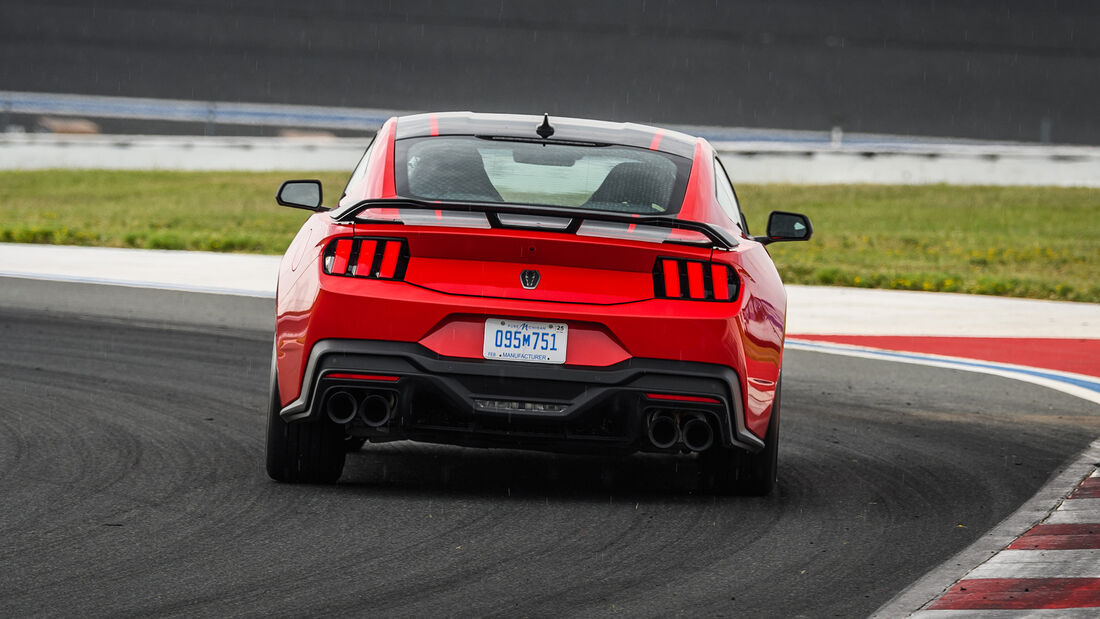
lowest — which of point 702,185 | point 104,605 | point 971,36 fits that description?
point 104,605

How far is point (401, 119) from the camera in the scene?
23.3 feet

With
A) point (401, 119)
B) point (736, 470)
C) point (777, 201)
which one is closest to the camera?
point (736, 470)

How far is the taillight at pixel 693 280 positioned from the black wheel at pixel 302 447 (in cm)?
143

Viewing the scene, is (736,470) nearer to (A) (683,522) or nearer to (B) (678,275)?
(A) (683,522)

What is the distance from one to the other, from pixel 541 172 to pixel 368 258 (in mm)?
1264

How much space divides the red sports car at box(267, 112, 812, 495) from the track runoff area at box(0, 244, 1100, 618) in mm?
1112

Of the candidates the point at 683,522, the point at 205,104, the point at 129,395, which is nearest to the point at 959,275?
the point at 129,395

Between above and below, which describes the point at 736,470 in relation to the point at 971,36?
below

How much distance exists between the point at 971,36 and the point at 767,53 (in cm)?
504

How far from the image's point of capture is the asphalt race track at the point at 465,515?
4902mm

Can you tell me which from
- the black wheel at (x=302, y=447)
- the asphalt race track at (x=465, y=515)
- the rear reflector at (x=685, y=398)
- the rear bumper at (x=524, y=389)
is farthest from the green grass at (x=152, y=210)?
the rear reflector at (x=685, y=398)

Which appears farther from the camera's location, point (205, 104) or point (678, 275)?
point (205, 104)

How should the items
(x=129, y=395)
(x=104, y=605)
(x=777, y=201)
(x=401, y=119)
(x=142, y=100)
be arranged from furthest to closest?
(x=142, y=100) → (x=777, y=201) → (x=129, y=395) → (x=401, y=119) → (x=104, y=605)

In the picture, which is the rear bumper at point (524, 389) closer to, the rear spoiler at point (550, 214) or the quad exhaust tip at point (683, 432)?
the quad exhaust tip at point (683, 432)
